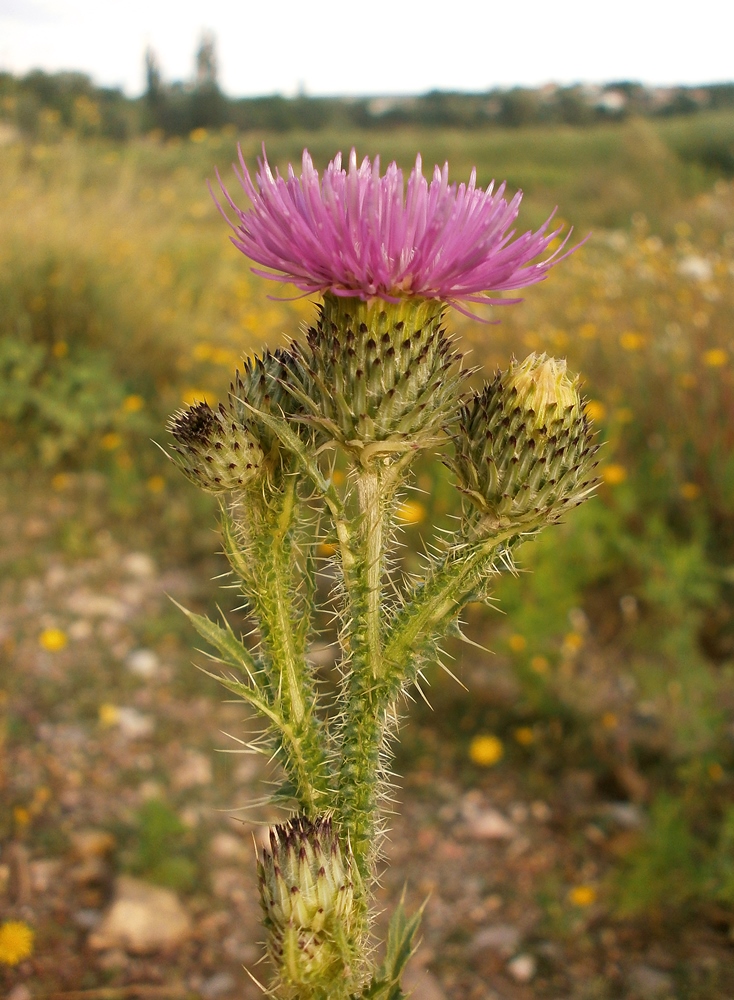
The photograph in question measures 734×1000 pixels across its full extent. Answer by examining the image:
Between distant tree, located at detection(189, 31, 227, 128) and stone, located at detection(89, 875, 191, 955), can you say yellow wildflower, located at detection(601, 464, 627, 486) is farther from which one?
distant tree, located at detection(189, 31, 227, 128)

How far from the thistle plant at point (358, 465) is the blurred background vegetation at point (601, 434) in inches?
20.5

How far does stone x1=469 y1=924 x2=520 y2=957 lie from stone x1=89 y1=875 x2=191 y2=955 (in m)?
0.91

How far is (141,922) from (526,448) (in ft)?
6.83

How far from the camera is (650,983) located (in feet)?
7.61

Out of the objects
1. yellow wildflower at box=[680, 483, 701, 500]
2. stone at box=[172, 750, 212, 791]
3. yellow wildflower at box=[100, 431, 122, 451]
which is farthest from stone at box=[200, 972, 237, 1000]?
yellow wildflower at box=[100, 431, 122, 451]

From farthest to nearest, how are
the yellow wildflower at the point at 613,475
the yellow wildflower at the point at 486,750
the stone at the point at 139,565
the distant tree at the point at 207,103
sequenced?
Result: the distant tree at the point at 207,103
the stone at the point at 139,565
the yellow wildflower at the point at 613,475
the yellow wildflower at the point at 486,750

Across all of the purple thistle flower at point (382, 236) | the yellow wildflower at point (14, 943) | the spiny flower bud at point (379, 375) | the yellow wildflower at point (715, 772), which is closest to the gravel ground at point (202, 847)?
the yellow wildflower at point (14, 943)

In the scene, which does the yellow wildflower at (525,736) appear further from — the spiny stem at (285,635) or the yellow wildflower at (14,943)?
the spiny stem at (285,635)

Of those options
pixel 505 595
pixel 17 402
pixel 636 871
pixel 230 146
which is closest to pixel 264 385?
pixel 636 871

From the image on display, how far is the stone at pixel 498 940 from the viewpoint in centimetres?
250

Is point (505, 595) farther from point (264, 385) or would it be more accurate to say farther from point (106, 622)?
point (264, 385)

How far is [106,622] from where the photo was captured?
3791 millimetres

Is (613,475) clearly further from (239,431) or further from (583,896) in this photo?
(239,431)

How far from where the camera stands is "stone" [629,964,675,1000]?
89.8 inches
